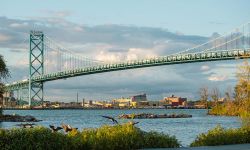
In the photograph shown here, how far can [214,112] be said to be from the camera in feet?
295

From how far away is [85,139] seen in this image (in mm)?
14070

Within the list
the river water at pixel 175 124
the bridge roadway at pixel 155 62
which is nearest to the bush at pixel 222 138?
the river water at pixel 175 124

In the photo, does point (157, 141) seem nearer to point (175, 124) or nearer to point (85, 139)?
point (85, 139)

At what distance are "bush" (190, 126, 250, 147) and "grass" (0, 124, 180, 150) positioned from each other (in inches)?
39.4

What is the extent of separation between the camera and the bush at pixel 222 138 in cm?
1606

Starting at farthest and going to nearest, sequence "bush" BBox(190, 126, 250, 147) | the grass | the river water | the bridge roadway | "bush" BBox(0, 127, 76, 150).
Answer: the bridge roadway < the river water < "bush" BBox(190, 126, 250, 147) < the grass < "bush" BBox(0, 127, 76, 150)

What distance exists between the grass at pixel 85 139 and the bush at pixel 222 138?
3.28 feet

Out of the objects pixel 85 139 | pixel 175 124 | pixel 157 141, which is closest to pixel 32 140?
pixel 85 139

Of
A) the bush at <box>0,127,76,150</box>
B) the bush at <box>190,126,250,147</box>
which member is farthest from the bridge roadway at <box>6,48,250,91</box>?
the bush at <box>0,127,76,150</box>

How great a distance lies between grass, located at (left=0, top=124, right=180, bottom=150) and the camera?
42.0 feet

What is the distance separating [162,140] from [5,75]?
63.9 ft

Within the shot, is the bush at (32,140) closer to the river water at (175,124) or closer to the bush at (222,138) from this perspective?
the bush at (222,138)

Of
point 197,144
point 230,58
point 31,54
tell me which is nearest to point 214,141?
point 197,144

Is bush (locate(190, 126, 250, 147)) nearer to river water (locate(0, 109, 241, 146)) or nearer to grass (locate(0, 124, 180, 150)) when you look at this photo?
grass (locate(0, 124, 180, 150))
